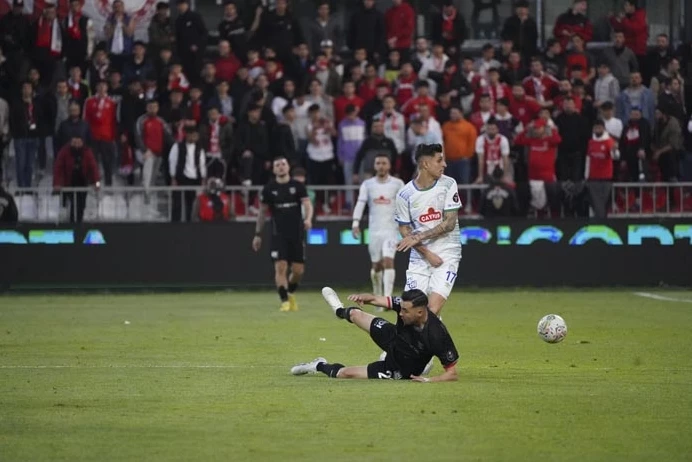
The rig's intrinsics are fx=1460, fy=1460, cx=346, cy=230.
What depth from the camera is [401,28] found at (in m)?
30.3

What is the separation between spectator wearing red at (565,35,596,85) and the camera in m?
29.4

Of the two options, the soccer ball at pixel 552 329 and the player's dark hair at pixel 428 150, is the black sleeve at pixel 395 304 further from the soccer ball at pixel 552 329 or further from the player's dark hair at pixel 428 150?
the soccer ball at pixel 552 329

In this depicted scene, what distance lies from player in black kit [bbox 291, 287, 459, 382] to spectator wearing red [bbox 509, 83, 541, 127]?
1551 cm

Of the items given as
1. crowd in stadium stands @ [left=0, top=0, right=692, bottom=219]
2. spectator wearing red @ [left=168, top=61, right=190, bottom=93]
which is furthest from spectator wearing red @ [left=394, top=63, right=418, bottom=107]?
spectator wearing red @ [left=168, top=61, right=190, bottom=93]

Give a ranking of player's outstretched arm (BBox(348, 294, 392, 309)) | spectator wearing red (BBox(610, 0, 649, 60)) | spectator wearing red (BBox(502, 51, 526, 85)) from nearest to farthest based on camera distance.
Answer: player's outstretched arm (BBox(348, 294, 392, 309)), spectator wearing red (BBox(502, 51, 526, 85)), spectator wearing red (BBox(610, 0, 649, 60))

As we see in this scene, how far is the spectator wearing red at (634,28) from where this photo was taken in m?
30.4

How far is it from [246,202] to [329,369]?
14625 millimetres

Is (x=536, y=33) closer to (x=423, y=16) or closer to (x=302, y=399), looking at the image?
(x=423, y=16)

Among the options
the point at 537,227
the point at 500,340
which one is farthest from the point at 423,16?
the point at 500,340

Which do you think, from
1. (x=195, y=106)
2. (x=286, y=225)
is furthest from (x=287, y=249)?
(x=195, y=106)

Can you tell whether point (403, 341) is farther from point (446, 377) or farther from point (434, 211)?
point (434, 211)

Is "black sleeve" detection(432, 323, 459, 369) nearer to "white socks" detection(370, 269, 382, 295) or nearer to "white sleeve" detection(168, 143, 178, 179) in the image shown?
"white socks" detection(370, 269, 382, 295)

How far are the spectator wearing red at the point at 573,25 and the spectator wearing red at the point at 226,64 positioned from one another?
6808 mm

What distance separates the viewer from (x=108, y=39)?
3000cm
